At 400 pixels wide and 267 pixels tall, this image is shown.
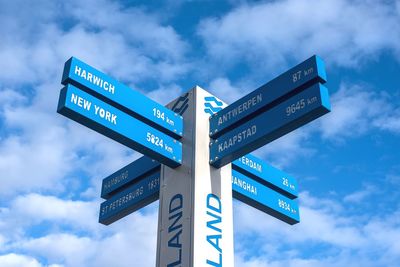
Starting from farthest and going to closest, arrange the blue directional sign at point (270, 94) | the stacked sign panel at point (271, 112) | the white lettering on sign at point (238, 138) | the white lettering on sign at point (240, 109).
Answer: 1. the white lettering on sign at point (240, 109)
2. the white lettering on sign at point (238, 138)
3. the blue directional sign at point (270, 94)
4. the stacked sign panel at point (271, 112)

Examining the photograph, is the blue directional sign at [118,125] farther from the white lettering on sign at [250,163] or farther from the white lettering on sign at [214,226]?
the white lettering on sign at [250,163]

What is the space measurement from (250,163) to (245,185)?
1.05 feet

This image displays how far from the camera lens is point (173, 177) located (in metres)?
6.21

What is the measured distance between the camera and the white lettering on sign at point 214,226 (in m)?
5.65

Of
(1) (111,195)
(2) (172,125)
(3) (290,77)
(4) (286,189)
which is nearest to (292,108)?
(3) (290,77)

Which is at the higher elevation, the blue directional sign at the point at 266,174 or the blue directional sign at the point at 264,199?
the blue directional sign at the point at 266,174

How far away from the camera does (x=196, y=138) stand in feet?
20.4

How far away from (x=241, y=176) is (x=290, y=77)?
152 centimetres

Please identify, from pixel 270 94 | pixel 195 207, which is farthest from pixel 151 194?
pixel 270 94

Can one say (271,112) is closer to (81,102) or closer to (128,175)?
(81,102)

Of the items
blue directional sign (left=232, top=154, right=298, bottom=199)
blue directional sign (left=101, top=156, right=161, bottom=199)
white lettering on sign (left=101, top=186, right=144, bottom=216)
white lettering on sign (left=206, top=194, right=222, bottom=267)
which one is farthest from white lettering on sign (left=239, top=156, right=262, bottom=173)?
white lettering on sign (left=101, top=186, right=144, bottom=216)

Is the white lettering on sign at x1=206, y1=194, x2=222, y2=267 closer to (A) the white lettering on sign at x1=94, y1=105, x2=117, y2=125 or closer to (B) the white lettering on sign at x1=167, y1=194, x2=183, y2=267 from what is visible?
(B) the white lettering on sign at x1=167, y1=194, x2=183, y2=267

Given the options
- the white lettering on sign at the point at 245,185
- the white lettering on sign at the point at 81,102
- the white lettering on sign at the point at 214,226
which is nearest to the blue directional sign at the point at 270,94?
the white lettering on sign at the point at 245,185

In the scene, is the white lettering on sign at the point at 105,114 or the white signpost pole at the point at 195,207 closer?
the white lettering on sign at the point at 105,114
